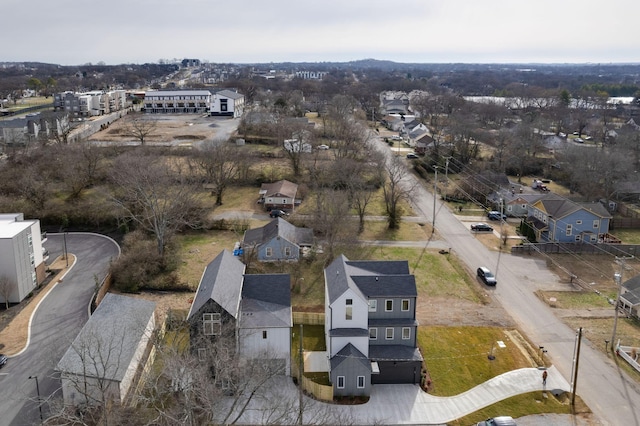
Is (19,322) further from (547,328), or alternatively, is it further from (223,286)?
(547,328)

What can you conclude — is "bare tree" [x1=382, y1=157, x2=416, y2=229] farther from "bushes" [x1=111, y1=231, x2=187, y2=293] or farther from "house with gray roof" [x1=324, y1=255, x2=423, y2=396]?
"bushes" [x1=111, y1=231, x2=187, y2=293]

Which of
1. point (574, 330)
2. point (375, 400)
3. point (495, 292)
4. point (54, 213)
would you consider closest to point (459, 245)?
point (495, 292)

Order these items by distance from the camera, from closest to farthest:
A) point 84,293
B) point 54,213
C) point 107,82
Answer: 1. point 84,293
2. point 54,213
3. point 107,82

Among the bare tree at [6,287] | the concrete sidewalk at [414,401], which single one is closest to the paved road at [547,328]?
the concrete sidewalk at [414,401]

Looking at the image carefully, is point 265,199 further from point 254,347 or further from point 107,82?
point 107,82

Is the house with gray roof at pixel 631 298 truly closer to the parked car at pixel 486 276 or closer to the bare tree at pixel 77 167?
the parked car at pixel 486 276

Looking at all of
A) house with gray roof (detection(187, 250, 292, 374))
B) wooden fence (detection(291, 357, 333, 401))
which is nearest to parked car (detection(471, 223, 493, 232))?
house with gray roof (detection(187, 250, 292, 374))

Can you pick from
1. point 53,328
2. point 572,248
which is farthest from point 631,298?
point 53,328
